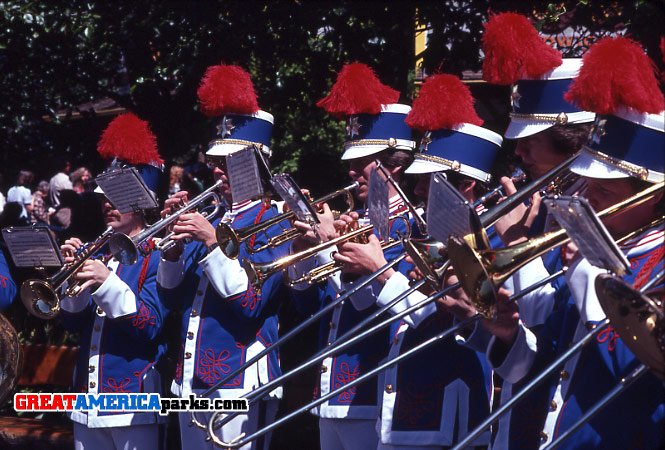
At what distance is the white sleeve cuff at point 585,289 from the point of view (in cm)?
243

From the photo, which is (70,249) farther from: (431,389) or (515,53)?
(515,53)

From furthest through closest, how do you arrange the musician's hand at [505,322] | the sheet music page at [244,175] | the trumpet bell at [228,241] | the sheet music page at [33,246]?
the sheet music page at [33,246], the trumpet bell at [228,241], the sheet music page at [244,175], the musician's hand at [505,322]

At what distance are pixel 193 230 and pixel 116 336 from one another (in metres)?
0.85

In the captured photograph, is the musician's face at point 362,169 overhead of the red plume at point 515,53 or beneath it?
beneath

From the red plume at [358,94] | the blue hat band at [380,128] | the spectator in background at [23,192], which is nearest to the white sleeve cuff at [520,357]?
the blue hat band at [380,128]

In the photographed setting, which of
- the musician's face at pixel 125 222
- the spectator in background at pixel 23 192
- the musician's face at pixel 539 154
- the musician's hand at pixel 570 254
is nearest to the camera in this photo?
the musician's hand at pixel 570 254

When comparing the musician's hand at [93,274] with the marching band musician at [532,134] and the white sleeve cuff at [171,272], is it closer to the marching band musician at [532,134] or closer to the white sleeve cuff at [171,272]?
the white sleeve cuff at [171,272]

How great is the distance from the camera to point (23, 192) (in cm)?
1234

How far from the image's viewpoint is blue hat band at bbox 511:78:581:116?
3295 millimetres

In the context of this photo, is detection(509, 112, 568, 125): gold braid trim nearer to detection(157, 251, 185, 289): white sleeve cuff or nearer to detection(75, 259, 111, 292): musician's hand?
detection(157, 251, 185, 289): white sleeve cuff

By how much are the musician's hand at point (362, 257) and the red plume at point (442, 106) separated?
749mm

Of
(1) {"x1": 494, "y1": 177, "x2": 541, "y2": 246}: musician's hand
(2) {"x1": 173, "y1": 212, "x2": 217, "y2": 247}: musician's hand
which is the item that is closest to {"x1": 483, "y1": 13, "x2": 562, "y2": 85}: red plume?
(1) {"x1": 494, "y1": 177, "x2": 541, "y2": 246}: musician's hand

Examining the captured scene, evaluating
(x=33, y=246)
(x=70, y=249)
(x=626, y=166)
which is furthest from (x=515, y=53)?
(x=33, y=246)

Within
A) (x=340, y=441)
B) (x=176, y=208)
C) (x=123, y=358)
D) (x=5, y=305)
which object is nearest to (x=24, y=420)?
(x=5, y=305)
